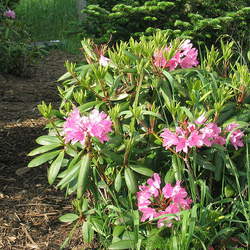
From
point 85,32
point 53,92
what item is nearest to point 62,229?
A: point 53,92

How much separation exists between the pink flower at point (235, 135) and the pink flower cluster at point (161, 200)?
32cm

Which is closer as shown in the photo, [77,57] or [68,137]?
[68,137]

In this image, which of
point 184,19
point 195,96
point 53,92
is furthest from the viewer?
point 184,19

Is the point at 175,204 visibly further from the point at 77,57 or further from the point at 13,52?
the point at 77,57

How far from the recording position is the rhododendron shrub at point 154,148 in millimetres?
2029

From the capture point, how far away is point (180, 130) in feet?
6.48

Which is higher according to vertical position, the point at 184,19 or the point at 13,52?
the point at 184,19

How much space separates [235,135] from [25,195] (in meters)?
1.49

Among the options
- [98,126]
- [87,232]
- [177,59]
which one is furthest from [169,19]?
[98,126]

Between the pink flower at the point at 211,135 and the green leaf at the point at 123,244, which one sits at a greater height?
the pink flower at the point at 211,135

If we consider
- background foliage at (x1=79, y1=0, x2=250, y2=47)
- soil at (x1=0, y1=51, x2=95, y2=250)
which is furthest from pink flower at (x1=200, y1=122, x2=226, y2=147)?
background foliage at (x1=79, y1=0, x2=250, y2=47)

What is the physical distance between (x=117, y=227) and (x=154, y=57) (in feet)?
2.78

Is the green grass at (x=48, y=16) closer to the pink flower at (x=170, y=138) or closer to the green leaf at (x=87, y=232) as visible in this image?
the green leaf at (x=87, y=232)

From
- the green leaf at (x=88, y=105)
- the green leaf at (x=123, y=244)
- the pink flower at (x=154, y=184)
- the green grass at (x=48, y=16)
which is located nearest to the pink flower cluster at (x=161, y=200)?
the pink flower at (x=154, y=184)
